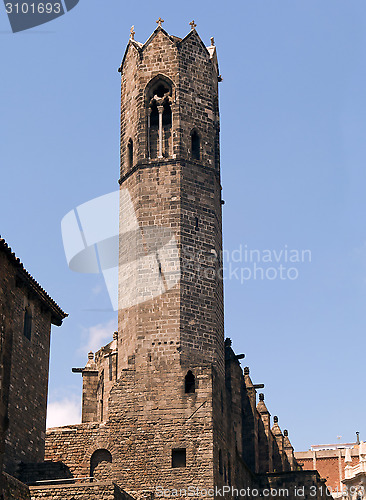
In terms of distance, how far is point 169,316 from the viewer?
36406 mm

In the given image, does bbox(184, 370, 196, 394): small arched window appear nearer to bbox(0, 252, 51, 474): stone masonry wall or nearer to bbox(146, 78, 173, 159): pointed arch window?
bbox(0, 252, 51, 474): stone masonry wall

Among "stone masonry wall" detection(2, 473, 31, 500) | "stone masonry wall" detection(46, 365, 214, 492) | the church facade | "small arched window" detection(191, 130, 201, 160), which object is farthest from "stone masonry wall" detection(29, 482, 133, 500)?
"small arched window" detection(191, 130, 201, 160)

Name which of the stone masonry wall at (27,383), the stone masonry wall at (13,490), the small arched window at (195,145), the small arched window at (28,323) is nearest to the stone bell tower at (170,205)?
the small arched window at (195,145)

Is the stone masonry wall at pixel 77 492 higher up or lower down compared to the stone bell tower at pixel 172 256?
lower down

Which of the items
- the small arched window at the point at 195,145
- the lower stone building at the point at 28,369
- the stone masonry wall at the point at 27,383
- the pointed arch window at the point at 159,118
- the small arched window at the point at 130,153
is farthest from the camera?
the small arched window at the point at 130,153

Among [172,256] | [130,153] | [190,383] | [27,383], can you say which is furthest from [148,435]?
[130,153]

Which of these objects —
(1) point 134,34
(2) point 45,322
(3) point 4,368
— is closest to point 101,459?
(2) point 45,322

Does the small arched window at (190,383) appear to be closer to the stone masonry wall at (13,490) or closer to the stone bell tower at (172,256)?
the stone bell tower at (172,256)

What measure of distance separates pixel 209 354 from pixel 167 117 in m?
11.2

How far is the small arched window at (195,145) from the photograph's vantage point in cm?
4006

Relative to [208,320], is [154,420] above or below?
below

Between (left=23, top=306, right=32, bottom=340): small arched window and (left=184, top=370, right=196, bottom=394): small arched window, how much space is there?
6.46 meters

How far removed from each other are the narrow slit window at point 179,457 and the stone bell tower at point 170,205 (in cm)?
364

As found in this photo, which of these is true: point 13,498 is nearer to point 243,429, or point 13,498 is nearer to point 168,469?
point 168,469
